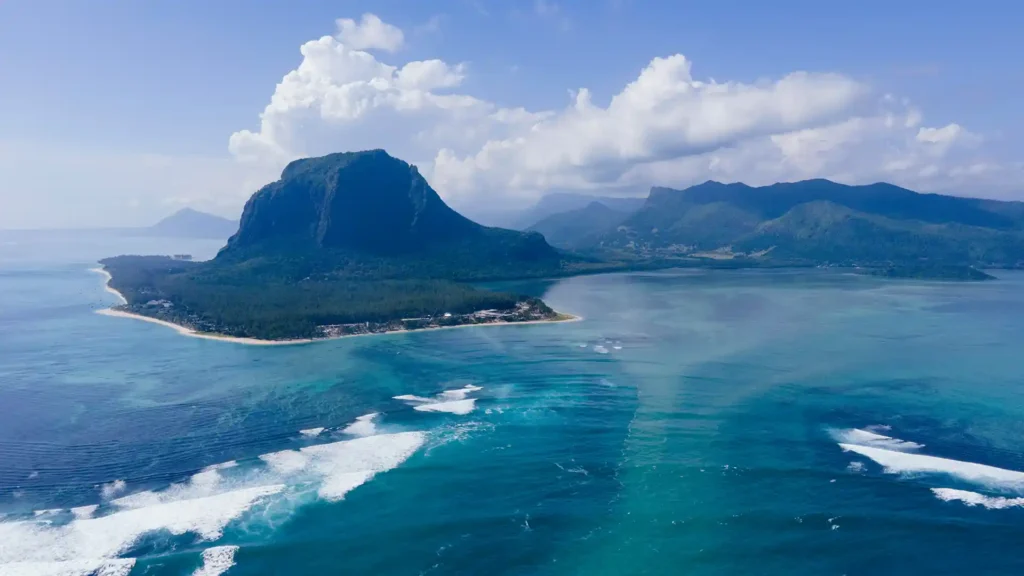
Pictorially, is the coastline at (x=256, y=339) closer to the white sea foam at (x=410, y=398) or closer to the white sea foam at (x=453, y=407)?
the white sea foam at (x=410, y=398)

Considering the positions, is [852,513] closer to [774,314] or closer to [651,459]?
[651,459]

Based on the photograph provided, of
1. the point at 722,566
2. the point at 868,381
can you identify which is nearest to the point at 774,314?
the point at 868,381

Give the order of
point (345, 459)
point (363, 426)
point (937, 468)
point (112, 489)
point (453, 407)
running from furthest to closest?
point (453, 407), point (363, 426), point (345, 459), point (937, 468), point (112, 489)

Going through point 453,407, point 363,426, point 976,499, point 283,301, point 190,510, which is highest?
point 283,301

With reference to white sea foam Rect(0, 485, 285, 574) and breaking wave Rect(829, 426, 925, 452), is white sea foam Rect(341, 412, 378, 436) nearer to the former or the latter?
white sea foam Rect(0, 485, 285, 574)

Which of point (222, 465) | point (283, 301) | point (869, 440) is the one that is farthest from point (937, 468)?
point (283, 301)

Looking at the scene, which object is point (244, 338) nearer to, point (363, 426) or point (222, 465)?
point (363, 426)

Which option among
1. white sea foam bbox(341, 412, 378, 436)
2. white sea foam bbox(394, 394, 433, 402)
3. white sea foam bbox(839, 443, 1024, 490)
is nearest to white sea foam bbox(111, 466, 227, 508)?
white sea foam bbox(341, 412, 378, 436)
